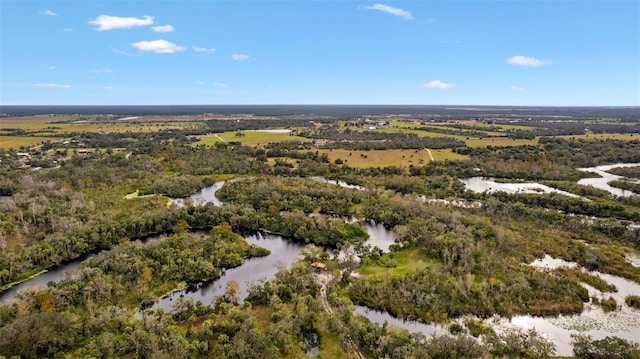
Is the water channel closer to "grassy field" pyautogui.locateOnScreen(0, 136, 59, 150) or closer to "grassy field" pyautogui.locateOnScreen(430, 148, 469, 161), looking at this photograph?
"grassy field" pyautogui.locateOnScreen(430, 148, 469, 161)

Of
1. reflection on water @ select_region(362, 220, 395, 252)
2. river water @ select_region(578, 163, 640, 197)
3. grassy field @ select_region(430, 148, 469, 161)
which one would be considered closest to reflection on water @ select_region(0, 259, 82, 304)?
reflection on water @ select_region(362, 220, 395, 252)

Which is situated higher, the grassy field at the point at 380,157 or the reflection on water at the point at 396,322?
the grassy field at the point at 380,157

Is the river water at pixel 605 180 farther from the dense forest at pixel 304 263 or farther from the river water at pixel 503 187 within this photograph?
the river water at pixel 503 187

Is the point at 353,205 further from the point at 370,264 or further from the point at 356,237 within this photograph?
the point at 370,264

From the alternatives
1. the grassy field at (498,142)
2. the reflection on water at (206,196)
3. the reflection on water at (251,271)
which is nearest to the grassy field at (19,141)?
the reflection on water at (206,196)

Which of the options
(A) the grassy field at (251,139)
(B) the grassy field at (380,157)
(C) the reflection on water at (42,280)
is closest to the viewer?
(C) the reflection on water at (42,280)

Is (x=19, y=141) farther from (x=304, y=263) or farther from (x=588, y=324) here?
(x=588, y=324)
